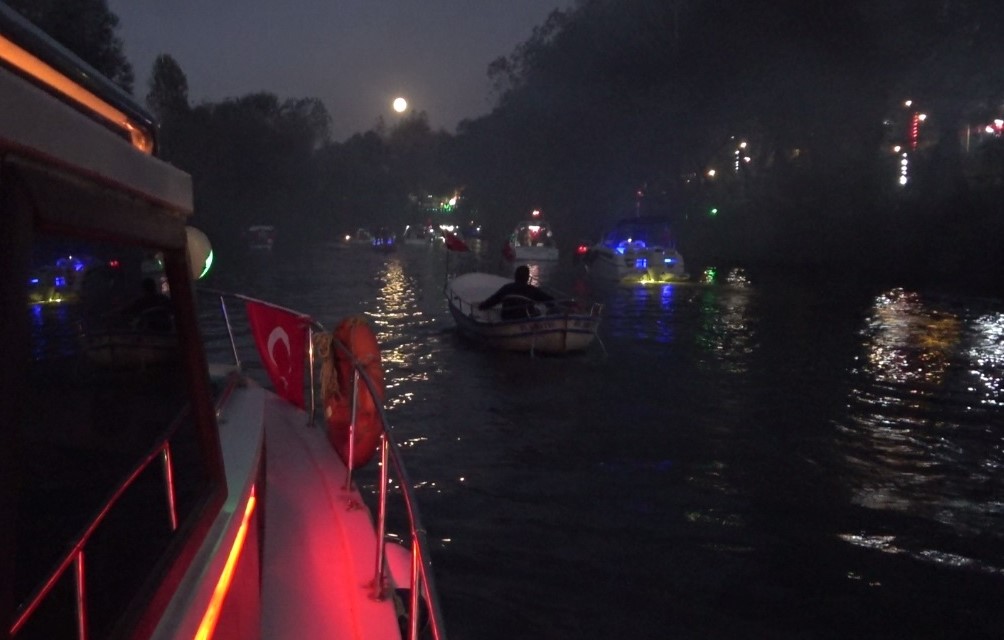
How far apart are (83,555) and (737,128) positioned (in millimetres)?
45404

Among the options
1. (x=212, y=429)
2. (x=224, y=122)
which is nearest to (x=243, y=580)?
(x=212, y=429)

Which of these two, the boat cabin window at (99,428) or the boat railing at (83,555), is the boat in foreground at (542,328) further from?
the boat railing at (83,555)

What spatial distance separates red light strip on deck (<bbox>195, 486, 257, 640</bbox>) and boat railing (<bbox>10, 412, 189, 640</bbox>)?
17 cm

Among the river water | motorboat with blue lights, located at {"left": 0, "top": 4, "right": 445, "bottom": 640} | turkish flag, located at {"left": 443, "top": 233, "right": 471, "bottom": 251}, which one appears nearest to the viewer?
motorboat with blue lights, located at {"left": 0, "top": 4, "right": 445, "bottom": 640}

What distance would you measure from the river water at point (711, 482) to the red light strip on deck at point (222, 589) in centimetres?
343

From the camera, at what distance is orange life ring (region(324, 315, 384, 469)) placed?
15.5 ft

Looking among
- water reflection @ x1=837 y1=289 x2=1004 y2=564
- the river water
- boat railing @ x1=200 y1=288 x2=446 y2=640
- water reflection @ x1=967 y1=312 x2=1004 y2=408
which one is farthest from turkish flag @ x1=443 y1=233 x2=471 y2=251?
boat railing @ x1=200 y1=288 x2=446 y2=640

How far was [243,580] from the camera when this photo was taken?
2627 millimetres

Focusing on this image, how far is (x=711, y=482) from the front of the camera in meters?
8.92

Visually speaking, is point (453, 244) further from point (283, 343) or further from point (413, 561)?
point (413, 561)

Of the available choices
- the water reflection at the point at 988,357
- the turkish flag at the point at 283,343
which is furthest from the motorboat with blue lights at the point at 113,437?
the water reflection at the point at 988,357

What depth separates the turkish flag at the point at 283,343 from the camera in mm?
5590

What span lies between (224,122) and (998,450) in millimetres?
61714

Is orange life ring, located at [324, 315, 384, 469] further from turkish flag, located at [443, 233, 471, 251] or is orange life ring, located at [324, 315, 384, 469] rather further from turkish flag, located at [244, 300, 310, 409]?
turkish flag, located at [443, 233, 471, 251]
